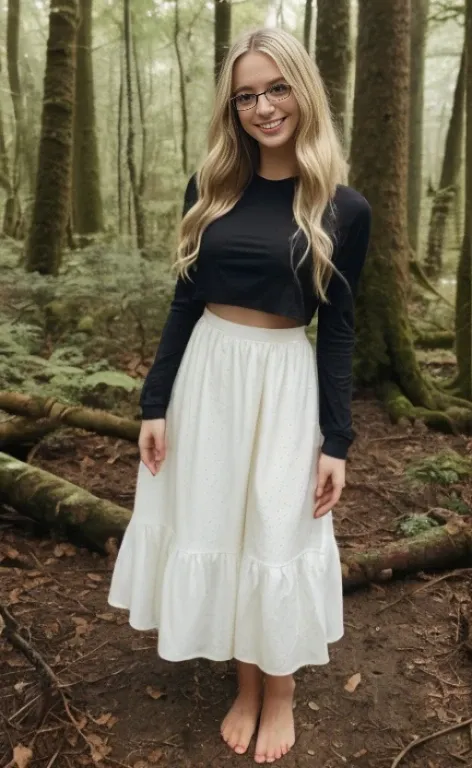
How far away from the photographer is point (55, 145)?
303 inches

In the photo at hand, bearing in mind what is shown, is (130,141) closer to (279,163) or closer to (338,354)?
(279,163)

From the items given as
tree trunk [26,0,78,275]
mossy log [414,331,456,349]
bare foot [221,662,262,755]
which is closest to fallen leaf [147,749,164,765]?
bare foot [221,662,262,755]

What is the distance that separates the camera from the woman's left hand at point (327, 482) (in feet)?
7.00

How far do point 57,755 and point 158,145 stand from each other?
62.1 feet

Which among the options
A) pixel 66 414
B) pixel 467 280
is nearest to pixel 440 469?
pixel 467 280

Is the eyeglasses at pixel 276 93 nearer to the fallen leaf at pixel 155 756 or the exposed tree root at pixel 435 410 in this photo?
the fallen leaf at pixel 155 756

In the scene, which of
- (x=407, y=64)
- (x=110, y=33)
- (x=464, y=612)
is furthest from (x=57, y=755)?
(x=110, y=33)

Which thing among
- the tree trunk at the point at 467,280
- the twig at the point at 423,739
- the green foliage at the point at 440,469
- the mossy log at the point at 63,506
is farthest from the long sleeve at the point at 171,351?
the tree trunk at the point at 467,280

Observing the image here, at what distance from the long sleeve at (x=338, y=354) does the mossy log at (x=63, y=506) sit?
5.51 ft

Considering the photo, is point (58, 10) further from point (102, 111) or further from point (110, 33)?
point (102, 111)

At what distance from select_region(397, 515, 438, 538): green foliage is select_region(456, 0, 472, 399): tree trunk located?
2.18m

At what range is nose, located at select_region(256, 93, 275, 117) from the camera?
6.33 feet

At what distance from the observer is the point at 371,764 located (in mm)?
2248

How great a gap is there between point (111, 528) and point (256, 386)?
171 centimetres
